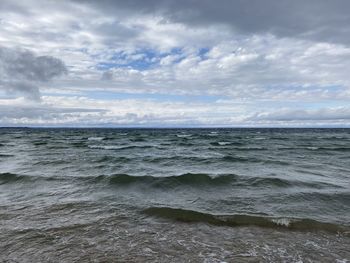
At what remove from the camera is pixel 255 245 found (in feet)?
22.6

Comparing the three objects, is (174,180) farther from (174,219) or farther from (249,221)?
(249,221)

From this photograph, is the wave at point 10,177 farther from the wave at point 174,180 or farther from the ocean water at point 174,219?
the wave at point 174,180

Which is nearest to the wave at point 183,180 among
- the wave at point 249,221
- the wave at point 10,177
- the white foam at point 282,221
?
the wave at point 10,177

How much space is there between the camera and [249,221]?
8648mm

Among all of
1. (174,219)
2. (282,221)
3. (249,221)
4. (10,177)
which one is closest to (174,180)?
(174,219)

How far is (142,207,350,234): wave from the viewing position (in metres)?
8.23

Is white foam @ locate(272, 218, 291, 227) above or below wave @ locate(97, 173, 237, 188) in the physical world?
above

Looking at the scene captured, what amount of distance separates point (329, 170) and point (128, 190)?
1281 cm

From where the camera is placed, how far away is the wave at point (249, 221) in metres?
8.23

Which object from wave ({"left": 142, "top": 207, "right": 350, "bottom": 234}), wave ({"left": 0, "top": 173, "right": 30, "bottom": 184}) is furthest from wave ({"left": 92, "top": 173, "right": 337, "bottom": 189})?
wave ({"left": 142, "top": 207, "right": 350, "bottom": 234})

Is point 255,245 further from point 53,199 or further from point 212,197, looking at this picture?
point 53,199

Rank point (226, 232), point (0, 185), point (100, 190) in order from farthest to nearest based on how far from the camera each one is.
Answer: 1. point (0, 185)
2. point (100, 190)
3. point (226, 232)

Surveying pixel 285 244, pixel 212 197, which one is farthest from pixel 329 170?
pixel 285 244

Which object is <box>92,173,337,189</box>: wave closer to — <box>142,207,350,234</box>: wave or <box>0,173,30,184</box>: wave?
<box>0,173,30,184</box>: wave
